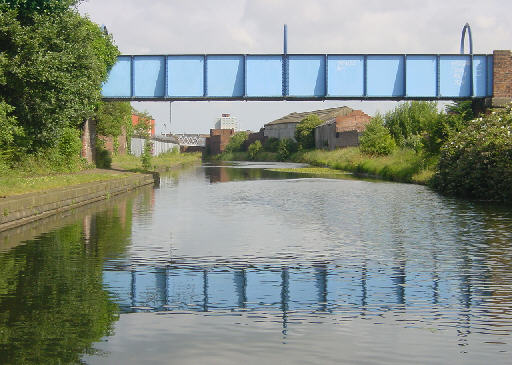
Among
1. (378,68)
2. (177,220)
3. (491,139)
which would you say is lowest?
(177,220)

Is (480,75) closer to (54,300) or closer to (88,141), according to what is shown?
(88,141)

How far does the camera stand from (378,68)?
41562 millimetres

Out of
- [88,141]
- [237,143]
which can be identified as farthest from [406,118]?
[237,143]

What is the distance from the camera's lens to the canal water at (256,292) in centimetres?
618

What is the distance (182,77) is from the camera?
41.7 meters

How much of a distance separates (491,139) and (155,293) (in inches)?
883

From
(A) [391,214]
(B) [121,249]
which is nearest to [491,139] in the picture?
(A) [391,214]

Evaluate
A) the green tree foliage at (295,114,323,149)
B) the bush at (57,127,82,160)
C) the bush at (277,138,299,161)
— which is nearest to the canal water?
the bush at (57,127,82,160)

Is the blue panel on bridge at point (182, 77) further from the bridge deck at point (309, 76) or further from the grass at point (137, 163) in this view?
the grass at point (137, 163)

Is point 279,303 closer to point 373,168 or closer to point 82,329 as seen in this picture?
point 82,329

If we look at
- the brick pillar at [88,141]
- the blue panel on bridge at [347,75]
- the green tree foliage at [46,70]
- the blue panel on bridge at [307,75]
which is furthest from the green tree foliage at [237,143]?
the green tree foliage at [46,70]

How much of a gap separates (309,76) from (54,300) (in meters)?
34.1

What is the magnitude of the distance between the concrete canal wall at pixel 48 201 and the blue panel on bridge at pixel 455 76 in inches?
798

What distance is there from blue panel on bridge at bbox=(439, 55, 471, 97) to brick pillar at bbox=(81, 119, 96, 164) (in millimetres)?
20424
